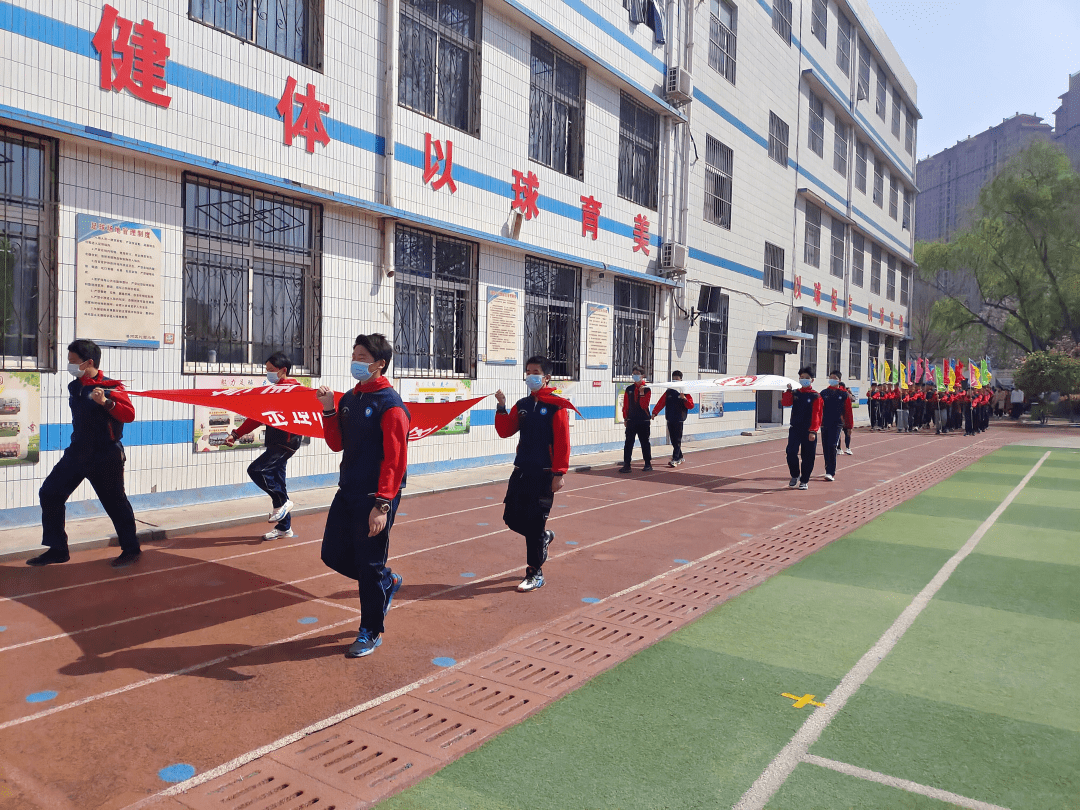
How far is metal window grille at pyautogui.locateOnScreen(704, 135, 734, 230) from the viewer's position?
2127 cm

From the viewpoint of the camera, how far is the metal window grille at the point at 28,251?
305 inches

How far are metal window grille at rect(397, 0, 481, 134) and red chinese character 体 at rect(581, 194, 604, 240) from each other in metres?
3.47

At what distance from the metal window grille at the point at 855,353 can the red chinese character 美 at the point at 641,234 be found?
1961 centimetres

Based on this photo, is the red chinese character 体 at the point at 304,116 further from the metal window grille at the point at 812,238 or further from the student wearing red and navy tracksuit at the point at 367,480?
the metal window grille at the point at 812,238

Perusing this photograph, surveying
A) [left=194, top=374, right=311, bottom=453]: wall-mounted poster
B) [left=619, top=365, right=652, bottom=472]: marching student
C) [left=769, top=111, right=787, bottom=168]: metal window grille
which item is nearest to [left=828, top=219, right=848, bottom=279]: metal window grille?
[left=769, top=111, right=787, bottom=168]: metal window grille

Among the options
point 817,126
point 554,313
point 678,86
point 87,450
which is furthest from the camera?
point 817,126

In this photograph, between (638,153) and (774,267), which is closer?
(638,153)

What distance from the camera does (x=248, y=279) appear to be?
32.9 ft

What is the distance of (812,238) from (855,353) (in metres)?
8.29

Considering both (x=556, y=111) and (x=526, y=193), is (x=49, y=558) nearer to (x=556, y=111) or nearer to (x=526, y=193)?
(x=526, y=193)

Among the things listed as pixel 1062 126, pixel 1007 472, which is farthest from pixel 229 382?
pixel 1062 126

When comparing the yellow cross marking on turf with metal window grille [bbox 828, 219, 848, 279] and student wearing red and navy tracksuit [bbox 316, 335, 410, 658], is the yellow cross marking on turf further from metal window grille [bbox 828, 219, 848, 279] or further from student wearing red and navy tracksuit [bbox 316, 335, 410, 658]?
metal window grille [bbox 828, 219, 848, 279]

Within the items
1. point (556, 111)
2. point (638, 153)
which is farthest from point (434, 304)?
point (638, 153)

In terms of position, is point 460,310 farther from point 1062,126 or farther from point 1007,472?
point 1062,126
